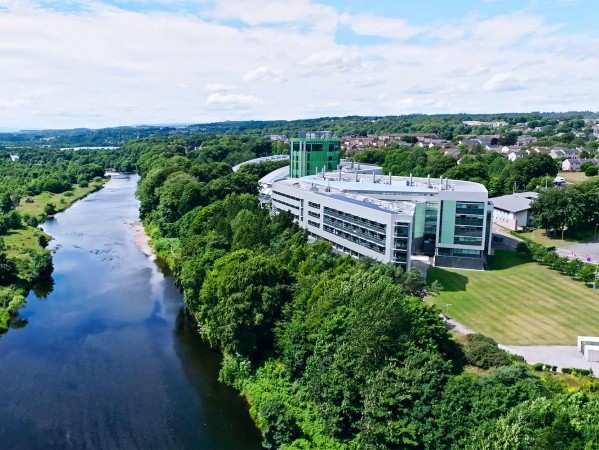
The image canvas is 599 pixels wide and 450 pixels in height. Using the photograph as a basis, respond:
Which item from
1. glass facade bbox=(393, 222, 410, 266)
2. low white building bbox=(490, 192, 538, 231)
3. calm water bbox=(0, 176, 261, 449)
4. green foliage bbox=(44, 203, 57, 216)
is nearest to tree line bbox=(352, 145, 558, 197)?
low white building bbox=(490, 192, 538, 231)

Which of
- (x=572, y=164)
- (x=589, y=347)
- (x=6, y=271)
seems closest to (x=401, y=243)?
(x=589, y=347)

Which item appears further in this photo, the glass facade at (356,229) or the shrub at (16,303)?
the glass facade at (356,229)

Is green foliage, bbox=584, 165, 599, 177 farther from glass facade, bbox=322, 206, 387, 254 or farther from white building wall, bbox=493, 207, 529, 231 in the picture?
glass facade, bbox=322, 206, 387, 254

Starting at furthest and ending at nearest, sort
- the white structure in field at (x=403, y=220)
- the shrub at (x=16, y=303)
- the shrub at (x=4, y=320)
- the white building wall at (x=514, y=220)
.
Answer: the white building wall at (x=514, y=220) < the white structure in field at (x=403, y=220) < the shrub at (x=16, y=303) < the shrub at (x=4, y=320)

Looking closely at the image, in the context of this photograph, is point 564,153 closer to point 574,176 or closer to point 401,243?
point 574,176

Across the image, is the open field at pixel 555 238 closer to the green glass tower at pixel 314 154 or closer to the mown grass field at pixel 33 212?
the green glass tower at pixel 314 154

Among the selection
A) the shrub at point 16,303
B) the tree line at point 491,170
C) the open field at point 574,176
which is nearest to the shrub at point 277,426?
the shrub at point 16,303
